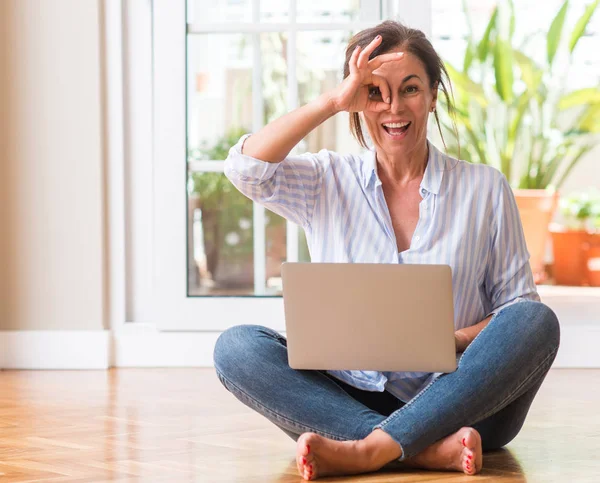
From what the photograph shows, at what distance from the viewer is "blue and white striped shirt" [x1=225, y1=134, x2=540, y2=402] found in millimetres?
2113

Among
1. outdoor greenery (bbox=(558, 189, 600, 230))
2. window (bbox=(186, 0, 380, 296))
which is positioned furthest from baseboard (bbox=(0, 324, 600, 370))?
outdoor greenery (bbox=(558, 189, 600, 230))

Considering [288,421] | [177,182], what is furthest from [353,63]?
[177,182]

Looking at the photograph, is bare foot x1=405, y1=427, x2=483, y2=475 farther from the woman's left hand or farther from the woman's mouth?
the woman's mouth

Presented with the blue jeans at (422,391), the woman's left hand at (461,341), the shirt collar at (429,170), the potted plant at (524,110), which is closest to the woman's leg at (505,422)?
the blue jeans at (422,391)

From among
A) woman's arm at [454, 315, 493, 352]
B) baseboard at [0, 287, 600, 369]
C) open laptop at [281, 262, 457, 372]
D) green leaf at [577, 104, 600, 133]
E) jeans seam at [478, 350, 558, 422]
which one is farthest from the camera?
green leaf at [577, 104, 600, 133]

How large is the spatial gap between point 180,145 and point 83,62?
46 centimetres

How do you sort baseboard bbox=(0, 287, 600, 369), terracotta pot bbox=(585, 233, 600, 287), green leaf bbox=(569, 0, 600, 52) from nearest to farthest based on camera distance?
1. baseboard bbox=(0, 287, 600, 369)
2. green leaf bbox=(569, 0, 600, 52)
3. terracotta pot bbox=(585, 233, 600, 287)

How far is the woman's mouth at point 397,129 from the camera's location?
7.05ft

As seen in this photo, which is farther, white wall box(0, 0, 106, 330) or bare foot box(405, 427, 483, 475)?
white wall box(0, 0, 106, 330)

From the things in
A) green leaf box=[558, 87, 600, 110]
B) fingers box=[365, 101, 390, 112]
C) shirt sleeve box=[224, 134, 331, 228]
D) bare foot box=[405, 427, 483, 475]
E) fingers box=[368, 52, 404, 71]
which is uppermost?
green leaf box=[558, 87, 600, 110]

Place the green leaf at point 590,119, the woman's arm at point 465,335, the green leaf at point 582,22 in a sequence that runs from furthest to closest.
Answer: the green leaf at point 590,119 → the green leaf at point 582,22 → the woman's arm at point 465,335

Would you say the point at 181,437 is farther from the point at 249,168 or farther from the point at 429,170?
the point at 429,170

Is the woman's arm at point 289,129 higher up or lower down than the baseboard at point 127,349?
higher up

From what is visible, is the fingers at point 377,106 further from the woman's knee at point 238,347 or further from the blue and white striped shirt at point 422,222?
the woman's knee at point 238,347
